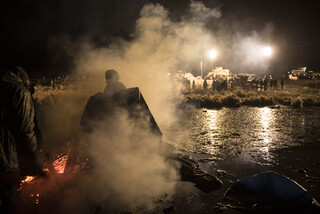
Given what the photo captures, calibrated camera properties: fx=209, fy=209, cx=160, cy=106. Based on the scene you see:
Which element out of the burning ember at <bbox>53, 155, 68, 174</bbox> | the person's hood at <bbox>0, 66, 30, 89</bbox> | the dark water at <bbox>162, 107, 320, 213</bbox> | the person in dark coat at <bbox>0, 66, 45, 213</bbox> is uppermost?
the person's hood at <bbox>0, 66, 30, 89</bbox>

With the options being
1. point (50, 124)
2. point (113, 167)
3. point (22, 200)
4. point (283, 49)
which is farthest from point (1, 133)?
point (283, 49)

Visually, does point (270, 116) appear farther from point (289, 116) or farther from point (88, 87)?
point (88, 87)

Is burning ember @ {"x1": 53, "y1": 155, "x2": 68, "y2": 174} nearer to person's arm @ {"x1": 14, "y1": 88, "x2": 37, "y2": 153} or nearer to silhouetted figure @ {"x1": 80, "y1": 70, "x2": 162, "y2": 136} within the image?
silhouetted figure @ {"x1": 80, "y1": 70, "x2": 162, "y2": 136}

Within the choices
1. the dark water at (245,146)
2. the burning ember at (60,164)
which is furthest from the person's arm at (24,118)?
the dark water at (245,146)

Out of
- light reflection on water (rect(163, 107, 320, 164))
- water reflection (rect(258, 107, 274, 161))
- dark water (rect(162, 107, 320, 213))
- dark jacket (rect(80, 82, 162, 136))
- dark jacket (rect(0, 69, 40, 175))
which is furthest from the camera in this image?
light reflection on water (rect(163, 107, 320, 164))

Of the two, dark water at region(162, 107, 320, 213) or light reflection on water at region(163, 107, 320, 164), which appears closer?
dark water at region(162, 107, 320, 213)

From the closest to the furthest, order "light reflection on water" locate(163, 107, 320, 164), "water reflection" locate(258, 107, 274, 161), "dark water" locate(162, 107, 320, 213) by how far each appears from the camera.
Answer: "dark water" locate(162, 107, 320, 213) < "water reflection" locate(258, 107, 274, 161) < "light reflection on water" locate(163, 107, 320, 164)

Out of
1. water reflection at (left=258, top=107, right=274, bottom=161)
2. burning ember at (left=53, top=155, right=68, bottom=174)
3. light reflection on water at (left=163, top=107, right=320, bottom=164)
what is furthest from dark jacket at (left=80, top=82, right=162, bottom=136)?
water reflection at (left=258, top=107, right=274, bottom=161)

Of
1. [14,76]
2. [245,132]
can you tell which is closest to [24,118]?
[14,76]

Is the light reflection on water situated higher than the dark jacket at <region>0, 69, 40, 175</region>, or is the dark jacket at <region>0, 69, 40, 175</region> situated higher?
the dark jacket at <region>0, 69, 40, 175</region>

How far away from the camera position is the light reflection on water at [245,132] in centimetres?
511

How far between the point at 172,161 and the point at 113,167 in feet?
3.59

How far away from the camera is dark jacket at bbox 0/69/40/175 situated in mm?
1980

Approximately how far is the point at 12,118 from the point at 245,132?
617 cm
